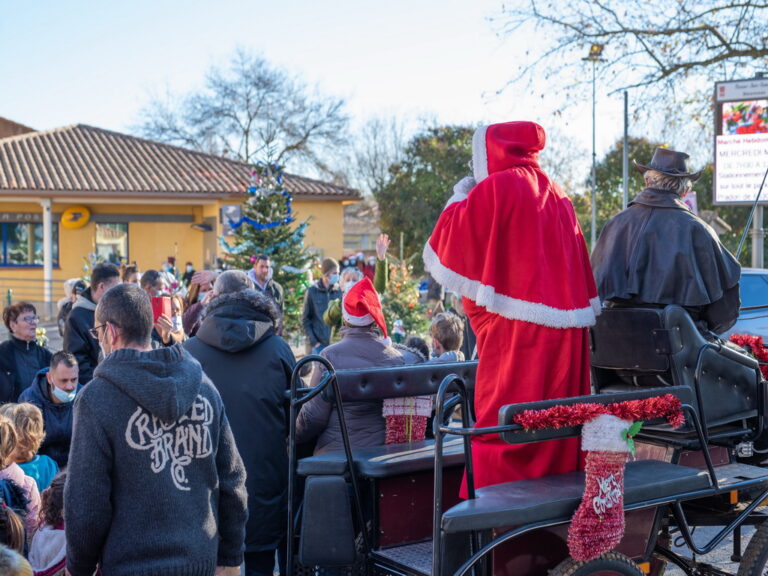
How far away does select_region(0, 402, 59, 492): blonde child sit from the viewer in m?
4.59

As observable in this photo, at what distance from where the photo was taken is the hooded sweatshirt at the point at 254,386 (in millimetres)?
4633

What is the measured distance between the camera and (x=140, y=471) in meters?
2.97

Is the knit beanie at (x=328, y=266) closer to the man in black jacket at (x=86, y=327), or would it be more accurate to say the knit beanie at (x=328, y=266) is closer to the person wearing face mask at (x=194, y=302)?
the person wearing face mask at (x=194, y=302)

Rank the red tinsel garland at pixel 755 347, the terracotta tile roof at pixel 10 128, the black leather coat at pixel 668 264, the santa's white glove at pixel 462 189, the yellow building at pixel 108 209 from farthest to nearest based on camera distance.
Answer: the terracotta tile roof at pixel 10 128
the yellow building at pixel 108 209
the red tinsel garland at pixel 755 347
the black leather coat at pixel 668 264
the santa's white glove at pixel 462 189

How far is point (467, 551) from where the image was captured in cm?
346

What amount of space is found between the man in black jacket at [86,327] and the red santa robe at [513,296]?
377cm

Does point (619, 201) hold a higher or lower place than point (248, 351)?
higher

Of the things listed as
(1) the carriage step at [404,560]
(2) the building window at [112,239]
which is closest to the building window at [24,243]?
(2) the building window at [112,239]

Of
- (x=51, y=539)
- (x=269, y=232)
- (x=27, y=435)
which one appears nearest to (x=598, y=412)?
(x=51, y=539)

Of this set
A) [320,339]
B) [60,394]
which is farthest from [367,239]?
[60,394]

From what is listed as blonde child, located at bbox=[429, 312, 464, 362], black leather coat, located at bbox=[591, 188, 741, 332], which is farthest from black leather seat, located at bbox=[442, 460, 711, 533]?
blonde child, located at bbox=[429, 312, 464, 362]

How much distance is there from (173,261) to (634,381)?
80.8 ft

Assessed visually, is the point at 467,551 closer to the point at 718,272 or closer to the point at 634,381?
the point at 634,381

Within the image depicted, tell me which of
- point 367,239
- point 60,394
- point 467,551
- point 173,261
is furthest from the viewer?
point 367,239
